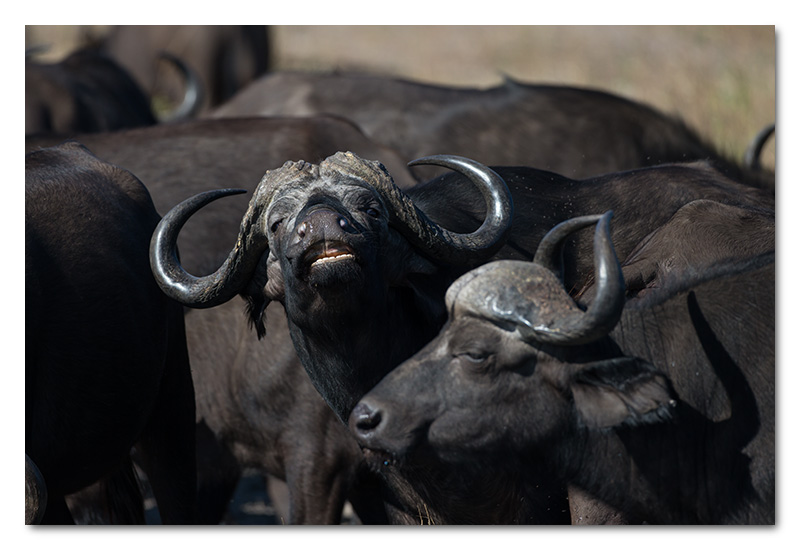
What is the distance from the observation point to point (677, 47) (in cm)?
613

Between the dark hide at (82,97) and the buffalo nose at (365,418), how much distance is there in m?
5.37

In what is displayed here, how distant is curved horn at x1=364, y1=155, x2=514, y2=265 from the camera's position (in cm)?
377

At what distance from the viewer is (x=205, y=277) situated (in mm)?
3869

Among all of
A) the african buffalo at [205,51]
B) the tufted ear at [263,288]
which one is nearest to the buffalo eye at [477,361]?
the tufted ear at [263,288]

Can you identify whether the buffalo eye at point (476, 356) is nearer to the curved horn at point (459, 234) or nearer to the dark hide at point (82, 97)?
the curved horn at point (459, 234)

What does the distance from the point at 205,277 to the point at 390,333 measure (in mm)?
627

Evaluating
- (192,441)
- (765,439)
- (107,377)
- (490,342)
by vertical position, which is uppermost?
(490,342)

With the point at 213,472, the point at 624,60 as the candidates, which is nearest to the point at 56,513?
the point at 213,472

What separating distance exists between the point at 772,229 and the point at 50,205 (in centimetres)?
254

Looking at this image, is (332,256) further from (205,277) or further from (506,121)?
(506,121)

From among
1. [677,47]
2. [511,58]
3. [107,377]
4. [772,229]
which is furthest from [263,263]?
[511,58]

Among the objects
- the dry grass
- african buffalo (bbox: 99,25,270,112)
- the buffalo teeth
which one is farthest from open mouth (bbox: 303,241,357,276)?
african buffalo (bbox: 99,25,270,112)

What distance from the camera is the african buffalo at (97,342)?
4129 mm

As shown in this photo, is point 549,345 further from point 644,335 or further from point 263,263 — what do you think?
point 263,263
